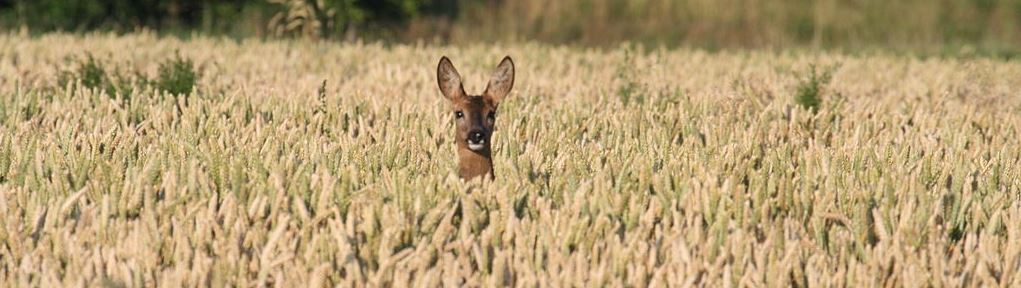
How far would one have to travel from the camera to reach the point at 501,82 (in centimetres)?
505

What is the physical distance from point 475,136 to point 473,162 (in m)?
0.25

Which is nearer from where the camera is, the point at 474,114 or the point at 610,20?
the point at 474,114

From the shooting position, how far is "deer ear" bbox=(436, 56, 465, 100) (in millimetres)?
4977

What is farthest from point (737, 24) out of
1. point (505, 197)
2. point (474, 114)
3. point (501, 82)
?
point (505, 197)

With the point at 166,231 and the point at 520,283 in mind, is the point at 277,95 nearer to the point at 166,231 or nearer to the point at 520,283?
the point at 166,231

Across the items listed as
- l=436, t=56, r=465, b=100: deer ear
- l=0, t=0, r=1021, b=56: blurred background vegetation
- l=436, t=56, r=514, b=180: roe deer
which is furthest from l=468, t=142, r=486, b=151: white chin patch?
l=0, t=0, r=1021, b=56: blurred background vegetation

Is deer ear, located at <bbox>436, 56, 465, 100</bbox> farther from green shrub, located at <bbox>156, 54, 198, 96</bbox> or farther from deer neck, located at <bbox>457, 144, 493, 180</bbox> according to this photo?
green shrub, located at <bbox>156, 54, 198, 96</bbox>

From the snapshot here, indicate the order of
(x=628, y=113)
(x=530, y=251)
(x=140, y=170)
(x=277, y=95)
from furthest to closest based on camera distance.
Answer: (x=277, y=95), (x=628, y=113), (x=140, y=170), (x=530, y=251)

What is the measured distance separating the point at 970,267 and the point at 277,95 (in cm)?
467

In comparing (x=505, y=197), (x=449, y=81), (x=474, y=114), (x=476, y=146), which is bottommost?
(x=505, y=197)

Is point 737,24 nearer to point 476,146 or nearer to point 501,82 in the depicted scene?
point 501,82

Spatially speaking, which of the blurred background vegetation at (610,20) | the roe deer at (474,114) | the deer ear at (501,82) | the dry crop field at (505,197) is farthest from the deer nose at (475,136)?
the blurred background vegetation at (610,20)

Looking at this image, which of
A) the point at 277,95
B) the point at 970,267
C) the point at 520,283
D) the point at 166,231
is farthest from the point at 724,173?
the point at 277,95

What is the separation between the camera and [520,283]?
3701mm
